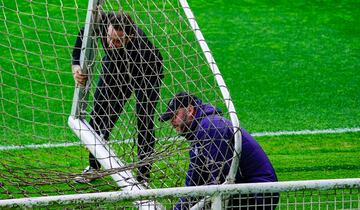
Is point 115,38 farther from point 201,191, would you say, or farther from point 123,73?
point 201,191

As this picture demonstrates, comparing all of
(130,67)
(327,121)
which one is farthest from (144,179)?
(327,121)

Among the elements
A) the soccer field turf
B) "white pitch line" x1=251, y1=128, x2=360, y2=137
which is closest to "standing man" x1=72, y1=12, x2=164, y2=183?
the soccer field turf

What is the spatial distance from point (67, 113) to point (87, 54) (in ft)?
7.58

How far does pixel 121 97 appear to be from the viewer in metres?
7.88

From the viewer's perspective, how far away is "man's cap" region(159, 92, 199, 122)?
658 cm

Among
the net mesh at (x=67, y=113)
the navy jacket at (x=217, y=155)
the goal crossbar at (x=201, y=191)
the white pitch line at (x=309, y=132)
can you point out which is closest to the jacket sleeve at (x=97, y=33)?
the net mesh at (x=67, y=113)

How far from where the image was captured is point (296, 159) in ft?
29.6

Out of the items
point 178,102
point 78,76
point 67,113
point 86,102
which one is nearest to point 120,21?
point 78,76

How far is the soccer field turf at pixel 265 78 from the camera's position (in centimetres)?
893

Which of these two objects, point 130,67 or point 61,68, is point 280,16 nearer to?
point 61,68

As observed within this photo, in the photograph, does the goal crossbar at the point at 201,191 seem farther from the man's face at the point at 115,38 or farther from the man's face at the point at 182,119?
the man's face at the point at 115,38

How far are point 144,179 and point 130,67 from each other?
1300 mm

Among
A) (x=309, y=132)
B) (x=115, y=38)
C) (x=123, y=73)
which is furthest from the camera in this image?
(x=309, y=132)

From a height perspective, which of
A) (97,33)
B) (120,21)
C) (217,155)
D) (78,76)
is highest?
(120,21)
